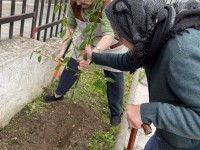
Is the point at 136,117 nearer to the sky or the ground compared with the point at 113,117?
nearer to the sky

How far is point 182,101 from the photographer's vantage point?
5.35 feet

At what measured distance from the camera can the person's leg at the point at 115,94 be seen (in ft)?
11.3

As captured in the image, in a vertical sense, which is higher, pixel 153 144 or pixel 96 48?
pixel 96 48

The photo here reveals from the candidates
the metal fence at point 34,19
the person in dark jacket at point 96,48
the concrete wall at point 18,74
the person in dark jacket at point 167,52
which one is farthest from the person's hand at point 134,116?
the metal fence at point 34,19

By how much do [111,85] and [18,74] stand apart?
1.03 meters

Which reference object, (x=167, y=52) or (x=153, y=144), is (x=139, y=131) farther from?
(x=167, y=52)

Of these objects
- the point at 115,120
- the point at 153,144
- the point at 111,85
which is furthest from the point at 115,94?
the point at 153,144

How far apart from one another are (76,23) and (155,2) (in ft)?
6.00

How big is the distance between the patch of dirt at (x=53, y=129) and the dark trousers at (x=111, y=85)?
20 cm

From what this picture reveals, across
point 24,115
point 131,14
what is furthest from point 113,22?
point 24,115

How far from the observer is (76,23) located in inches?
134

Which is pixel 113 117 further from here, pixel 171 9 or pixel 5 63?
pixel 171 9

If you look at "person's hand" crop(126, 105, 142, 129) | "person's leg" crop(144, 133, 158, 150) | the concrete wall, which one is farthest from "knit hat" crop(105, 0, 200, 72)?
the concrete wall

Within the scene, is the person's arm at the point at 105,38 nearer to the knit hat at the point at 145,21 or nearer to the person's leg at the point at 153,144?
the person's leg at the point at 153,144
